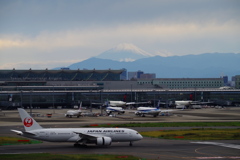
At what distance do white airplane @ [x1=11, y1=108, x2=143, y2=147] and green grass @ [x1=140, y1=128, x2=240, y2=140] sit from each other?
14.4 meters

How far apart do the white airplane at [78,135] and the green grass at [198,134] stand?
14418 millimetres

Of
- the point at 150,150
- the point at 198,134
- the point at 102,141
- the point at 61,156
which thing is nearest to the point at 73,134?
the point at 102,141

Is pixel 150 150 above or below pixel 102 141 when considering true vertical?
below

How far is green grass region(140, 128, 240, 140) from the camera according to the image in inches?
3468

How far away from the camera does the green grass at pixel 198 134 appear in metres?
88.1

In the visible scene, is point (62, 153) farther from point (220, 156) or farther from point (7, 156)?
point (220, 156)

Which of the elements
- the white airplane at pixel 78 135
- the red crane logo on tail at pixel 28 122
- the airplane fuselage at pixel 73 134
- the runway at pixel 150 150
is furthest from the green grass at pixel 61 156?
the red crane logo on tail at pixel 28 122

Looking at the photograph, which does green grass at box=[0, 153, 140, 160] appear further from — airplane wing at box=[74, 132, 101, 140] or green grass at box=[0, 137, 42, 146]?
green grass at box=[0, 137, 42, 146]

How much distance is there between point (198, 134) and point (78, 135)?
96.1 feet

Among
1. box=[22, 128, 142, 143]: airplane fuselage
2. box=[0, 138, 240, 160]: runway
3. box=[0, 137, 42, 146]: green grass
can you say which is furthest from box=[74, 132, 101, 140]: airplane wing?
box=[0, 137, 42, 146]: green grass

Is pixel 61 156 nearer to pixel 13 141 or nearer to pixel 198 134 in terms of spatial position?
pixel 13 141

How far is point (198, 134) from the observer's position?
9362cm

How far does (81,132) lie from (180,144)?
17247 mm

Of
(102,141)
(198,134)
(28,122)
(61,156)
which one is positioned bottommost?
(61,156)
